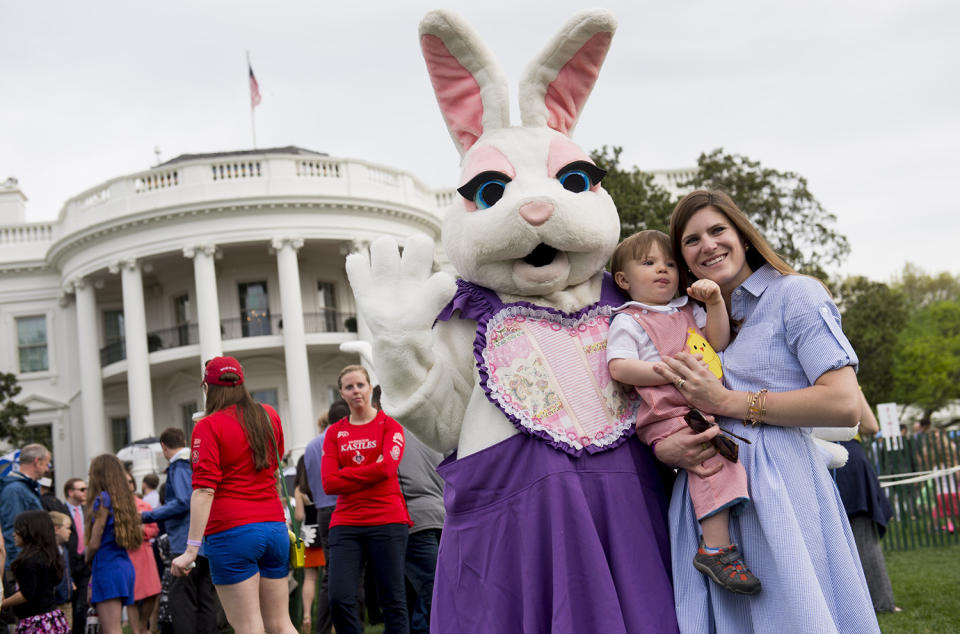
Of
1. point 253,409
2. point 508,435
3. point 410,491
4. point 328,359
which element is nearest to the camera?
point 508,435

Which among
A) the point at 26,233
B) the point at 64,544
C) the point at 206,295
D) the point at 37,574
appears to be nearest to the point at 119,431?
the point at 26,233

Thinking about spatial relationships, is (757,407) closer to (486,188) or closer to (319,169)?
(486,188)

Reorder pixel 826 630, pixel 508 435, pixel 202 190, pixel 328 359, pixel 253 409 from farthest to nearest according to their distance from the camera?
pixel 328 359, pixel 202 190, pixel 253 409, pixel 508 435, pixel 826 630

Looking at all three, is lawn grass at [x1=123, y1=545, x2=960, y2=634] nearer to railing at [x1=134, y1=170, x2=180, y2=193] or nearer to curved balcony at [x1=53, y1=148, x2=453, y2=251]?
curved balcony at [x1=53, y1=148, x2=453, y2=251]

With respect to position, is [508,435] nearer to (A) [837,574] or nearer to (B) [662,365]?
(B) [662,365]

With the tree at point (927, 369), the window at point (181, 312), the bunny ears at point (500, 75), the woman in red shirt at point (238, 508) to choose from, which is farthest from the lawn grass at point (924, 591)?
the tree at point (927, 369)

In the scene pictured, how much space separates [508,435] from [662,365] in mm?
557

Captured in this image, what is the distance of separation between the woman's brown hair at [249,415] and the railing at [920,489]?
9.50m

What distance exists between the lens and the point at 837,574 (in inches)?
A: 106

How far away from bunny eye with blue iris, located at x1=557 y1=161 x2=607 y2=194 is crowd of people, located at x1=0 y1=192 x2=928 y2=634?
27cm

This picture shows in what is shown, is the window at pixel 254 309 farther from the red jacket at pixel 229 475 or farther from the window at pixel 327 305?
the red jacket at pixel 229 475

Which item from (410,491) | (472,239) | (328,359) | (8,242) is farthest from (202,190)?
(472,239)

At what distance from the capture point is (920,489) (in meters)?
12.7

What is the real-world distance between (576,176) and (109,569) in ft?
18.2
